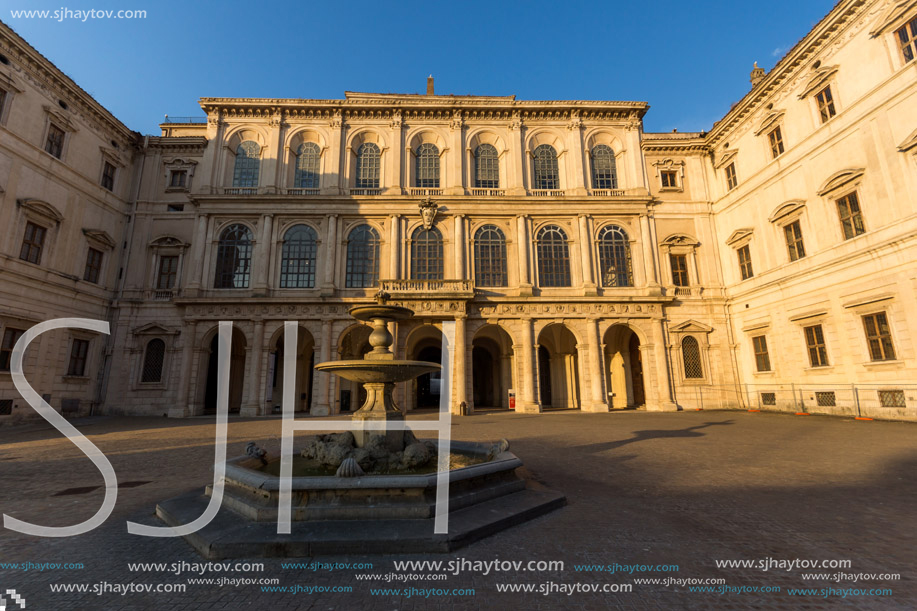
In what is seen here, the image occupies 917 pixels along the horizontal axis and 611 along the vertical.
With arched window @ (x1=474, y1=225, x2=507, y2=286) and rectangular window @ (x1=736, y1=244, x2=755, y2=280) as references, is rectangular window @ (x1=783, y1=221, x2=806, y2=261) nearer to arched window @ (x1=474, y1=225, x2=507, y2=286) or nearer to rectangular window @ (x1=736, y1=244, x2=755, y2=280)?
rectangular window @ (x1=736, y1=244, x2=755, y2=280)

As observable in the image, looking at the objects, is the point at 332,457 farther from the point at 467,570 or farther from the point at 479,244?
the point at 479,244

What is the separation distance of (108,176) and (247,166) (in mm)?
7250

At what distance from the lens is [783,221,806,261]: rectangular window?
18.8m

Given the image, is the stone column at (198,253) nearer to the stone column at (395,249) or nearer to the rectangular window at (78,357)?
the rectangular window at (78,357)

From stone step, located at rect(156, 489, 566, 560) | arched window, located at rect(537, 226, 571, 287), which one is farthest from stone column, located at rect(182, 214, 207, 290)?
stone step, located at rect(156, 489, 566, 560)

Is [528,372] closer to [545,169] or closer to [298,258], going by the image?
[545,169]

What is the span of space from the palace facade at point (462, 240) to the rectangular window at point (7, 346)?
0.09 meters

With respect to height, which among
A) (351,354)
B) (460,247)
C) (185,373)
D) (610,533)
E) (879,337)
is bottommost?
(610,533)

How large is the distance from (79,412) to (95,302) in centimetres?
569

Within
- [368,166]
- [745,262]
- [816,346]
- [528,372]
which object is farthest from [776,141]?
[368,166]

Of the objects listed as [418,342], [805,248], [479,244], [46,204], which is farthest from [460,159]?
[46,204]

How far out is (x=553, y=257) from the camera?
23.9 metres

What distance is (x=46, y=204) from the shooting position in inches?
733

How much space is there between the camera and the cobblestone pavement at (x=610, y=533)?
330cm
